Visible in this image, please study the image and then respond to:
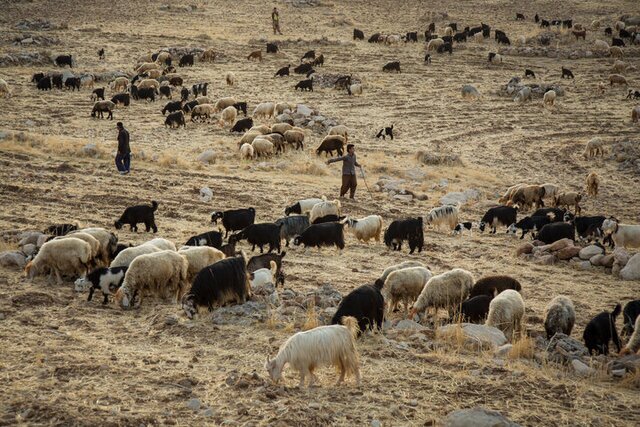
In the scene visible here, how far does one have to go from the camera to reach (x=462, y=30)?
1793 inches

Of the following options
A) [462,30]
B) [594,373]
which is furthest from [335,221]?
[462,30]

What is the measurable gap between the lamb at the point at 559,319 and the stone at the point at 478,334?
0.90 m

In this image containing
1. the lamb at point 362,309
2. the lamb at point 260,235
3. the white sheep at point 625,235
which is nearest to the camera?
the lamb at point 362,309

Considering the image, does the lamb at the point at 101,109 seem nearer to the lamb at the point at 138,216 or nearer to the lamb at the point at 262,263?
the lamb at the point at 138,216

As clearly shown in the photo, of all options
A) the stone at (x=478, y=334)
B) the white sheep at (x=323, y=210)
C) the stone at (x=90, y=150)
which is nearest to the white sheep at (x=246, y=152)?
the stone at (x=90, y=150)

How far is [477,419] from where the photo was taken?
225 inches

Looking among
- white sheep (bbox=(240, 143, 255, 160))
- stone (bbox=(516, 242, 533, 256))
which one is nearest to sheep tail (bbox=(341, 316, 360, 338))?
stone (bbox=(516, 242, 533, 256))

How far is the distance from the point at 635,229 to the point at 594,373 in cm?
750

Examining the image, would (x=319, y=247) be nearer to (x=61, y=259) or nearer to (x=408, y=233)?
(x=408, y=233)

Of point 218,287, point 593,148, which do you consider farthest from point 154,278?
point 593,148

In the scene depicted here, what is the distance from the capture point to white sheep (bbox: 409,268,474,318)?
937 cm

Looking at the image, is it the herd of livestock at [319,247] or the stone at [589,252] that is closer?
the herd of livestock at [319,247]

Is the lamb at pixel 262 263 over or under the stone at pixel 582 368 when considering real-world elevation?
over

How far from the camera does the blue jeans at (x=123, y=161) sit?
668 inches
